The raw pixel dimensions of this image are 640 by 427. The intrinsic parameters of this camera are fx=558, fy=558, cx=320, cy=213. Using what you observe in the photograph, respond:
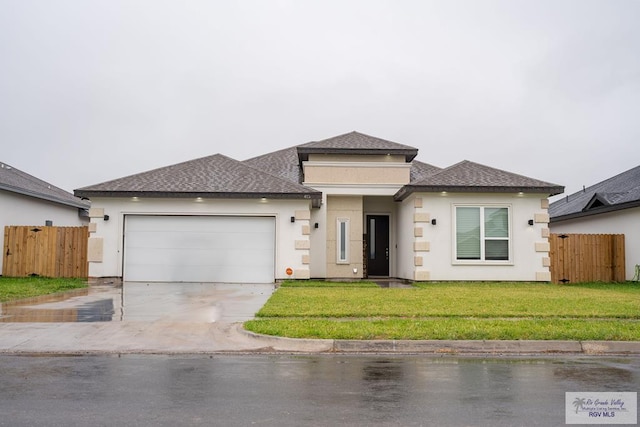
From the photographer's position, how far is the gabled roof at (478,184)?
19.6m

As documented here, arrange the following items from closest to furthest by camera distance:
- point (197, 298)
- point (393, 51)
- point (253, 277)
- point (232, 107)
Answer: point (197, 298)
point (253, 277)
point (393, 51)
point (232, 107)

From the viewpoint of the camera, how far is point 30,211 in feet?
78.0

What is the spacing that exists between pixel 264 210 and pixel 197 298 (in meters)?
6.08

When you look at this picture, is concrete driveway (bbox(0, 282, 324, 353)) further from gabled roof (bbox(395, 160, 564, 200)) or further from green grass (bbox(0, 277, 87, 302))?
gabled roof (bbox(395, 160, 564, 200))

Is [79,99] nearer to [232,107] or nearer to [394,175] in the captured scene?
[232,107]

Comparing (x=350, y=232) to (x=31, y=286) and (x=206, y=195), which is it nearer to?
(x=206, y=195)

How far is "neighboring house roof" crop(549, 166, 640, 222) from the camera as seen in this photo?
864 inches

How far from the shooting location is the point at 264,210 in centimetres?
2005

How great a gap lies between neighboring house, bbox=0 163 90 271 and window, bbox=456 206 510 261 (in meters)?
17.0

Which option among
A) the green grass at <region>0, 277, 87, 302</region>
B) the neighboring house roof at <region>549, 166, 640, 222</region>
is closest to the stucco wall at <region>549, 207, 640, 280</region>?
the neighboring house roof at <region>549, 166, 640, 222</region>

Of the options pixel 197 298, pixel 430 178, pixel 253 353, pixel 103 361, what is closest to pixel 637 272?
pixel 430 178

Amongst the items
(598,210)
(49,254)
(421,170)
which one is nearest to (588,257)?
(598,210)

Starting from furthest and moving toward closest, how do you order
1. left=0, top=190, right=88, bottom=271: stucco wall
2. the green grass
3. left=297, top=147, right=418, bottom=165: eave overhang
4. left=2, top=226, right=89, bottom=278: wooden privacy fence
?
left=297, top=147, right=418, bottom=165: eave overhang → left=0, top=190, right=88, bottom=271: stucco wall → left=2, top=226, right=89, bottom=278: wooden privacy fence → the green grass

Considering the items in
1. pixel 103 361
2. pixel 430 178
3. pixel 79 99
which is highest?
pixel 79 99
